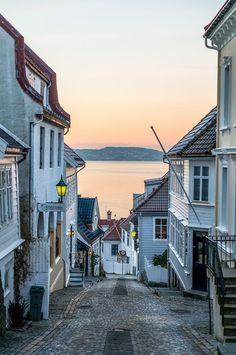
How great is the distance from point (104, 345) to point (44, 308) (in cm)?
501

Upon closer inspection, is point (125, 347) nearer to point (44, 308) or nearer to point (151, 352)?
point (151, 352)

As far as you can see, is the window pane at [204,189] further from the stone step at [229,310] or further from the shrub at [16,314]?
the stone step at [229,310]

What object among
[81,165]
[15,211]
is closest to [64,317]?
[15,211]

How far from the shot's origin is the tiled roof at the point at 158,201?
4194 cm

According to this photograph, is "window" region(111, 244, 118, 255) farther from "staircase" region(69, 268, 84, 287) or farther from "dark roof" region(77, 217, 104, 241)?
"staircase" region(69, 268, 84, 287)

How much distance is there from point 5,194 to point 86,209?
3886cm

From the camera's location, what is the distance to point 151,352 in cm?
1390

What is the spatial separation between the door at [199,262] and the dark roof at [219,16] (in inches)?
394

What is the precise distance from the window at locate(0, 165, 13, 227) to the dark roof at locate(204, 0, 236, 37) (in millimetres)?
7302

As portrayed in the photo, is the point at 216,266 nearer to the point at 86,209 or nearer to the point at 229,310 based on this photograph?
the point at 229,310

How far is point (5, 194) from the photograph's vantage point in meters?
17.5

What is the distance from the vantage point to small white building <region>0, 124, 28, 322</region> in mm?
16969

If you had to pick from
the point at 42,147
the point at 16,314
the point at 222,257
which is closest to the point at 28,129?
the point at 42,147

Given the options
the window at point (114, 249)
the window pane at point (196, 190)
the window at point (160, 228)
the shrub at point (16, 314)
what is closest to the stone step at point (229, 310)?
the shrub at point (16, 314)
